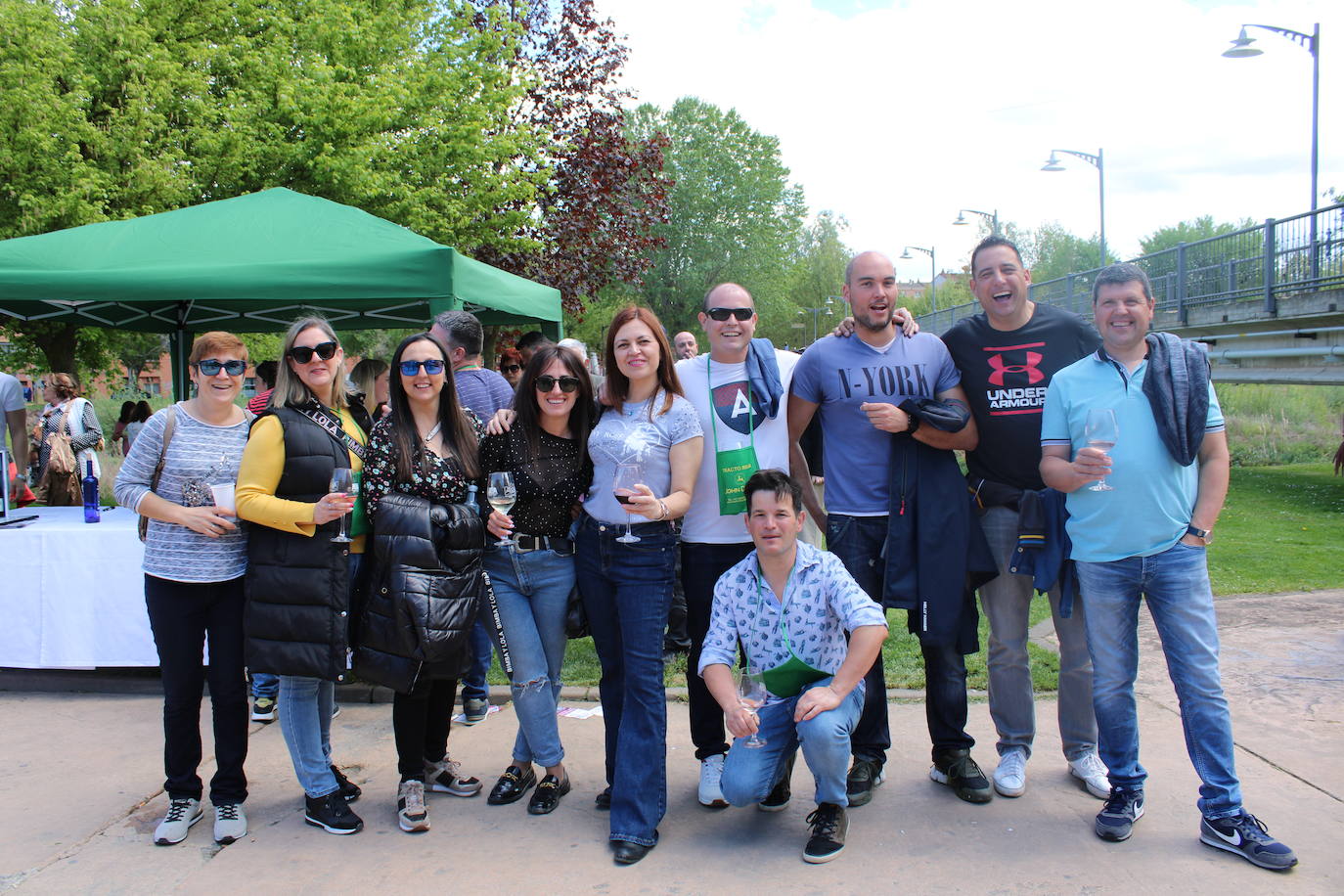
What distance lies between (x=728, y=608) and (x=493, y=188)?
1381cm

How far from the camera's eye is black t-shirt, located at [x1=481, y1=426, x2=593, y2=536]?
3.53 m

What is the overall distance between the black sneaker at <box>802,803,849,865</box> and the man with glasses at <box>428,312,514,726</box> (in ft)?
6.76

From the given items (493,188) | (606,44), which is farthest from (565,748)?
(606,44)

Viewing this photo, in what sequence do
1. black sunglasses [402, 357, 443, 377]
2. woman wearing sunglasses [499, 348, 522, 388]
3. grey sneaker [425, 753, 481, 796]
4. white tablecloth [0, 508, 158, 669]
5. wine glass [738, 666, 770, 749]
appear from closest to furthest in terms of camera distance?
wine glass [738, 666, 770, 749] → black sunglasses [402, 357, 443, 377] → grey sneaker [425, 753, 481, 796] → white tablecloth [0, 508, 158, 669] → woman wearing sunglasses [499, 348, 522, 388]

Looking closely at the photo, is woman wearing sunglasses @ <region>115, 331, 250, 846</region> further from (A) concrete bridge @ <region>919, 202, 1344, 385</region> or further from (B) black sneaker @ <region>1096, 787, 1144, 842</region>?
(A) concrete bridge @ <region>919, 202, 1344, 385</region>

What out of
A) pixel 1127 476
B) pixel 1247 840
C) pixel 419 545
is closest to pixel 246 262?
pixel 419 545

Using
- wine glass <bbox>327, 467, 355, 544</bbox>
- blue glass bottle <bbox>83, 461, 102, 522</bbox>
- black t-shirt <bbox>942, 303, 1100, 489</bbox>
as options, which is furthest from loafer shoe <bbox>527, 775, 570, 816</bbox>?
blue glass bottle <bbox>83, 461, 102, 522</bbox>

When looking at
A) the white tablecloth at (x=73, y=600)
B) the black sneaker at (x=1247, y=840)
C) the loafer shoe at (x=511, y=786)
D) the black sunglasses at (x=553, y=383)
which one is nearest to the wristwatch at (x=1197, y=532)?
the black sneaker at (x=1247, y=840)

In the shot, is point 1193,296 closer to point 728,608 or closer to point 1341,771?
point 1341,771

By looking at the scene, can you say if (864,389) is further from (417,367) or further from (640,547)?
(417,367)

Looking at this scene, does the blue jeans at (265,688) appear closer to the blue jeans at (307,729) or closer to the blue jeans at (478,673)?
the blue jeans at (478,673)

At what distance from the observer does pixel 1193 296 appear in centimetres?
1759

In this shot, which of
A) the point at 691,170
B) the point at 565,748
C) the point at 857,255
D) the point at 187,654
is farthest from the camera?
the point at 691,170

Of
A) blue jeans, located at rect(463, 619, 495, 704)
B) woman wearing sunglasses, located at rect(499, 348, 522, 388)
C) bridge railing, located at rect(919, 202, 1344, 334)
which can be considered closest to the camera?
blue jeans, located at rect(463, 619, 495, 704)
